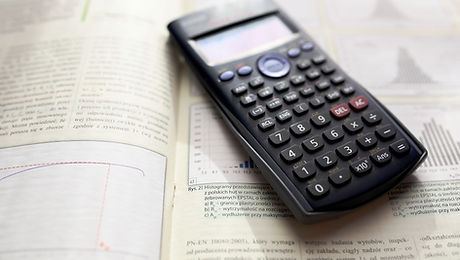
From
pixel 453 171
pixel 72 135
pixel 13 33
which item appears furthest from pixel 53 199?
pixel 453 171

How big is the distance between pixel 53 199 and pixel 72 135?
0.07m

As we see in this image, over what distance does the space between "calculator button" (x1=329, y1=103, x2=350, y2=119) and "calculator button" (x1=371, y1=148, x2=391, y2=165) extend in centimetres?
5

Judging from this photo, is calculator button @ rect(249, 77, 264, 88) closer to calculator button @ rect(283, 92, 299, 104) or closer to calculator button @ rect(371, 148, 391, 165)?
calculator button @ rect(283, 92, 299, 104)

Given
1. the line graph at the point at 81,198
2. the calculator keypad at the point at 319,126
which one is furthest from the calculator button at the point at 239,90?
the line graph at the point at 81,198

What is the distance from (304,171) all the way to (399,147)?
10 cm

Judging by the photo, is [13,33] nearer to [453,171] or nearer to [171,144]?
[171,144]

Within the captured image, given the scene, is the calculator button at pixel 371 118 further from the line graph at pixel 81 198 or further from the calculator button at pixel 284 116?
the line graph at pixel 81 198

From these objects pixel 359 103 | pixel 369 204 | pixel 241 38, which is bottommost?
pixel 369 204

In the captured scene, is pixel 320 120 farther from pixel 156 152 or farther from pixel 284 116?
pixel 156 152

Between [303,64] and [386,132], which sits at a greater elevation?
[303,64]

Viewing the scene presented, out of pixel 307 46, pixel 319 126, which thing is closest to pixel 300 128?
pixel 319 126

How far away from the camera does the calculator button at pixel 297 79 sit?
43cm

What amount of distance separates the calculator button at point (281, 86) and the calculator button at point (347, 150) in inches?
3.6

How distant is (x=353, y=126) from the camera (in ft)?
1.26
